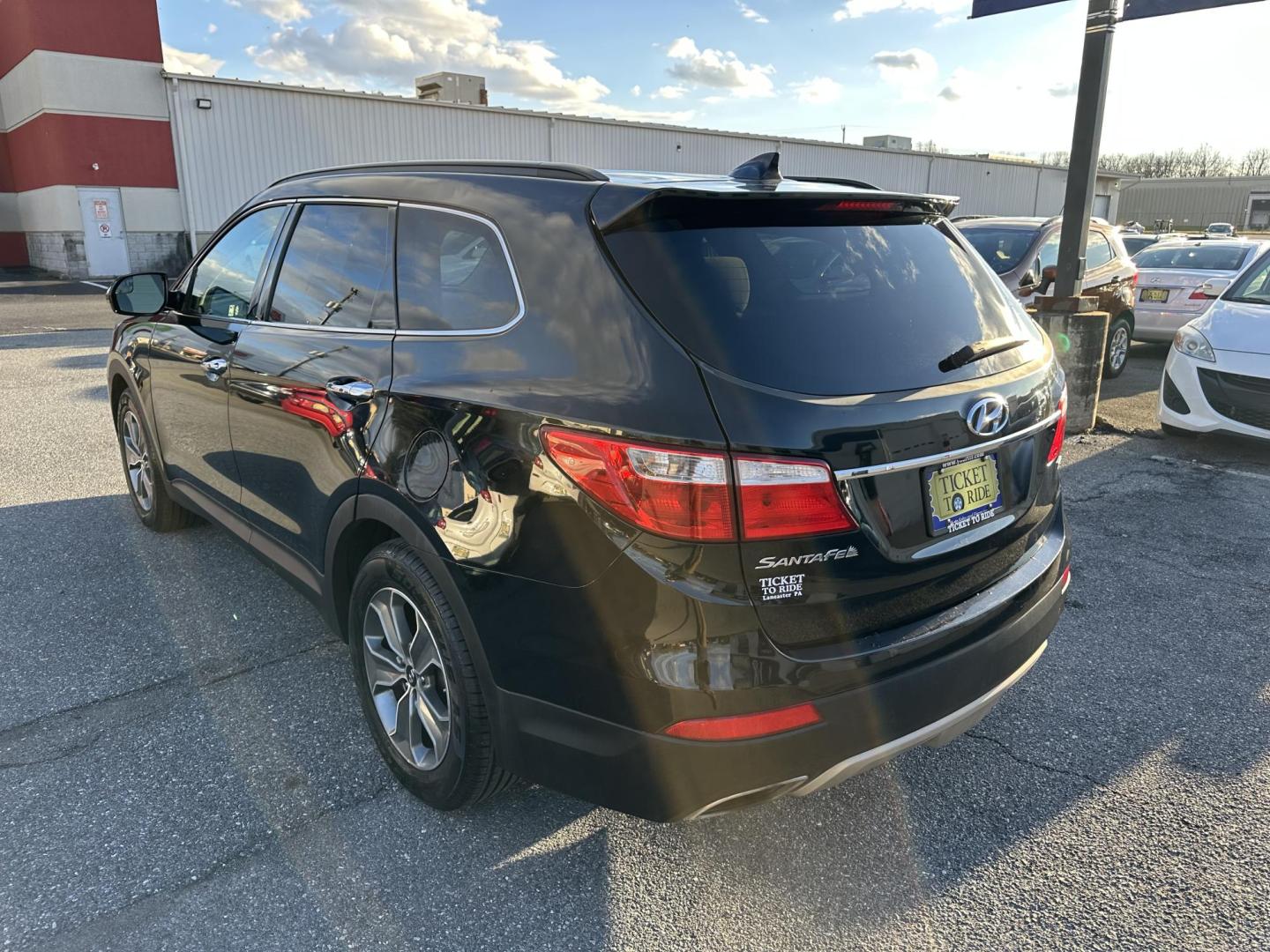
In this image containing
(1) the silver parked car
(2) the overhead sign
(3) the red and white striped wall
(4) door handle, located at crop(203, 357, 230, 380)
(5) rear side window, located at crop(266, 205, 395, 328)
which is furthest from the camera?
(3) the red and white striped wall

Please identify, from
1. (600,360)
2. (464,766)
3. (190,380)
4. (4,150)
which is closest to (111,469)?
(190,380)

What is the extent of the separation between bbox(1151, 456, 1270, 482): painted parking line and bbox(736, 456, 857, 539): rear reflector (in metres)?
5.73

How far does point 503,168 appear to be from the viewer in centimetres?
250

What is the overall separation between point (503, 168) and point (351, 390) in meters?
0.80

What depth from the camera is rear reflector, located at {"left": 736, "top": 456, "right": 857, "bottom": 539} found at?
186 centimetres

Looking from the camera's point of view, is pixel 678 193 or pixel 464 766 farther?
pixel 464 766

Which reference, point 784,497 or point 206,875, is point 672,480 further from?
point 206,875

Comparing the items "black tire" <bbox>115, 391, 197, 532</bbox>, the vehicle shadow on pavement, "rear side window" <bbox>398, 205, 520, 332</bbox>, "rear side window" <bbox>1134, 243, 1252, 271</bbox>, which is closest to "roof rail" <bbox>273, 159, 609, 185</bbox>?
"rear side window" <bbox>398, 205, 520, 332</bbox>

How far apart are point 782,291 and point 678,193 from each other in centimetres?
35

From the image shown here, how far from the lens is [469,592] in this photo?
2240 millimetres

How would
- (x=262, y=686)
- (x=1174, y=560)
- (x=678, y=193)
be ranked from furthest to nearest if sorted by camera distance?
(x=1174, y=560) < (x=262, y=686) < (x=678, y=193)

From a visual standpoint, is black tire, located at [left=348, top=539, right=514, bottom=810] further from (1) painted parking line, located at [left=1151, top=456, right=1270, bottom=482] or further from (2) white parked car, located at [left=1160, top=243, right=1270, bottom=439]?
(2) white parked car, located at [left=1160, top=243, right=1270, bottom=439]

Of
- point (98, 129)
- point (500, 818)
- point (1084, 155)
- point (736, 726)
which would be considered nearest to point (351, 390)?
point (500, 818)

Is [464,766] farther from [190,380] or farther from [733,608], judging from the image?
[190,380]
